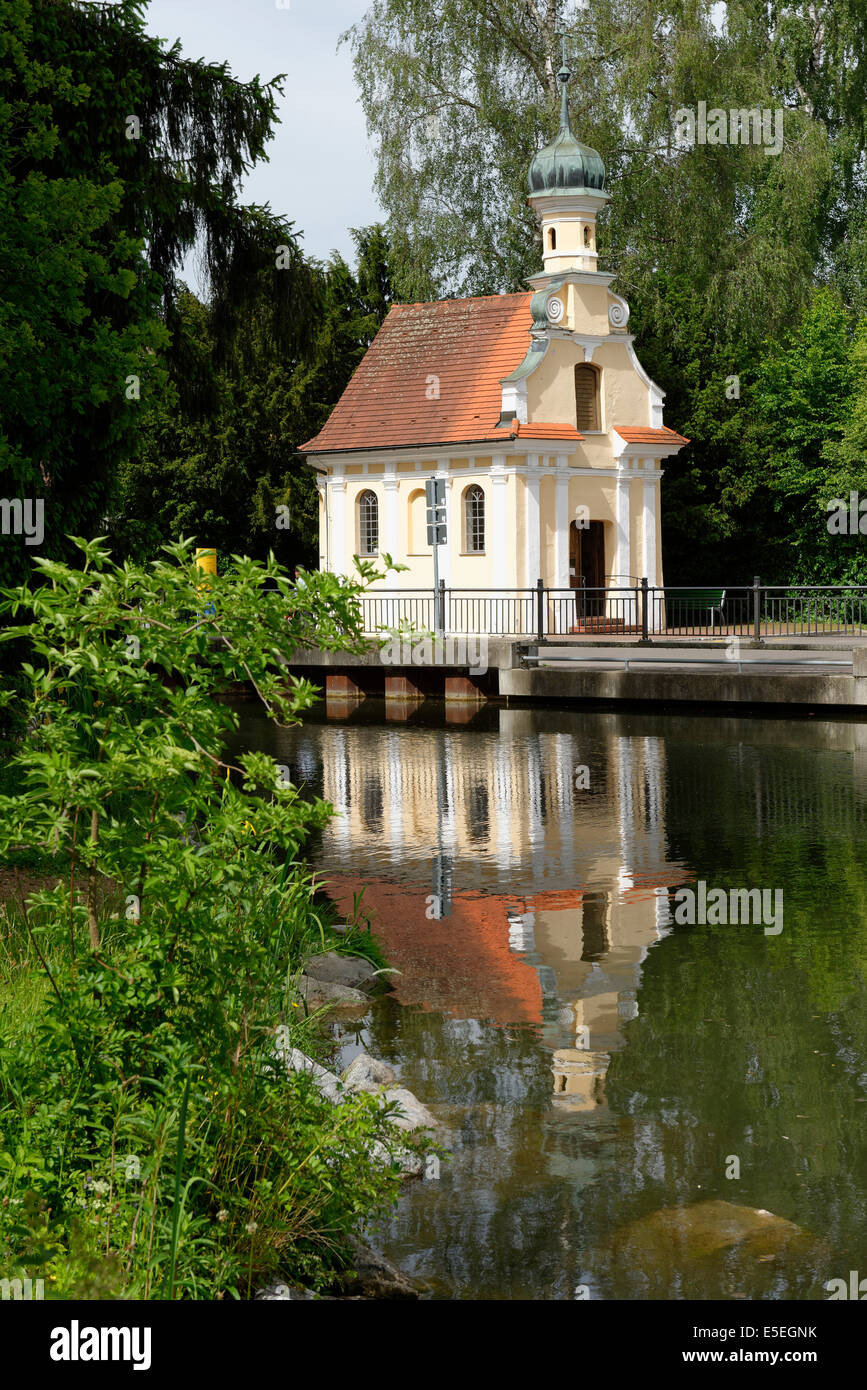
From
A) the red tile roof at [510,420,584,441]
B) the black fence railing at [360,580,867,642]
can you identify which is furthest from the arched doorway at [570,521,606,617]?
the red tile roof at [510,420,584,441]

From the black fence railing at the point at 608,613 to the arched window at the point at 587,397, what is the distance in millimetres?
4083

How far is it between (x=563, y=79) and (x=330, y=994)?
36598 mm

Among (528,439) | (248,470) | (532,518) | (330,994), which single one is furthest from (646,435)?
(330,994)

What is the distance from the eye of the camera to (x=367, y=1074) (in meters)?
7.24

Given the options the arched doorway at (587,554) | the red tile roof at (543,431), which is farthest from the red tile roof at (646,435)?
the arched doorway at (587,554)

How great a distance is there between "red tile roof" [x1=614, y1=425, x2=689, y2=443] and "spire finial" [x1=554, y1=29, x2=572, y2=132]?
7.39 meters

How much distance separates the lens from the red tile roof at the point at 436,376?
A: 39.0 meters

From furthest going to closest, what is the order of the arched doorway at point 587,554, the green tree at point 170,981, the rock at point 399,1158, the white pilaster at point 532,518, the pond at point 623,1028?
the arched doorway at point 587,554 → the white pilaster at point 532,518 → the pond at point 623,1028 → the rock at point 399,1158 → the green tree at point 170,981

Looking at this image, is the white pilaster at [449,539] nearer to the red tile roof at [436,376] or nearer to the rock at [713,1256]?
the red tile roof at [436,376]

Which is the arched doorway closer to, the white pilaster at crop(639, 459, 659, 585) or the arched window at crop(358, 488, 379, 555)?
the white pilaster at crop(639, 459, 659, 585)

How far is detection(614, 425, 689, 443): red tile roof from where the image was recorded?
129 ft

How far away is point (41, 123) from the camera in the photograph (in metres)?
11.8

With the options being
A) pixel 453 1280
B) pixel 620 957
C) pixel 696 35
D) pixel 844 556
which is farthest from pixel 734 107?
pixel 453 1280
